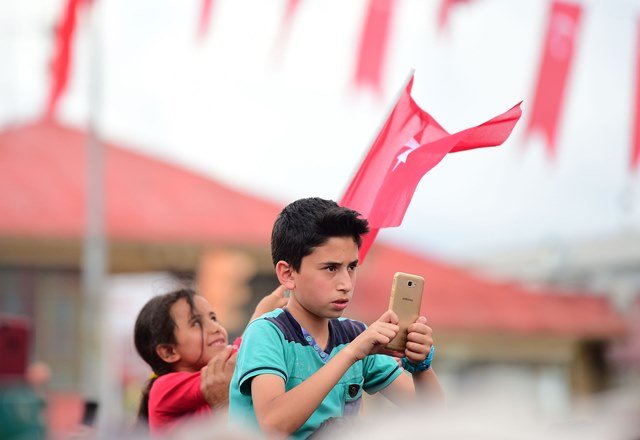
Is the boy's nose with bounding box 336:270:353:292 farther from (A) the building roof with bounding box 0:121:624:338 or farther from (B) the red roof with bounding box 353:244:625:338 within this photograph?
Result: (B) the red roof with bounding box 353:244:625:338

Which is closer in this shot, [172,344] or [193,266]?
[172,344]

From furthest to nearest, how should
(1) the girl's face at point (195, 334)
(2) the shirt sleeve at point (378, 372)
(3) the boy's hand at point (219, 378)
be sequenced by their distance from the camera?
(1) the girl's face at point (195, 334) < (3) the boy's hand at point (219, 378) < (2) the shirt sleeve at point (378, 372)

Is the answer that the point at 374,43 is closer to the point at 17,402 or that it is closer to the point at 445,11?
the point at 445,11

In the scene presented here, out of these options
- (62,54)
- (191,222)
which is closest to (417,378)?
(62,54)

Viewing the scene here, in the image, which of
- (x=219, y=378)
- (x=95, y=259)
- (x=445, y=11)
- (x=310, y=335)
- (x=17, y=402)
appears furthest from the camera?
(x=95, y=259)

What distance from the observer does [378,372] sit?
227cm

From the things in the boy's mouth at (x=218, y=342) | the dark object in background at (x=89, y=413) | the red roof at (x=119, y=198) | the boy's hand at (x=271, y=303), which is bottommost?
the dark object in background at (x=89, y=413)

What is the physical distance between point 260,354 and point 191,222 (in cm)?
1344

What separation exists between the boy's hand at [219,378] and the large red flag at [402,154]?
0.35 m

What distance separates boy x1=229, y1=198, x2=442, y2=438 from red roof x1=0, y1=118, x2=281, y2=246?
1263 centimetres

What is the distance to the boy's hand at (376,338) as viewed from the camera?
191 cm

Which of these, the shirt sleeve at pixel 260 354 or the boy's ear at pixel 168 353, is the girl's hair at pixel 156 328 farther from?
the shirt sleeve at pixel 260 354

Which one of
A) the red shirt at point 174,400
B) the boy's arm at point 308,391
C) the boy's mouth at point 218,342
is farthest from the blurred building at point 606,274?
the boy's arm at point 308,391

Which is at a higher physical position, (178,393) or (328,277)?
(328,277)
